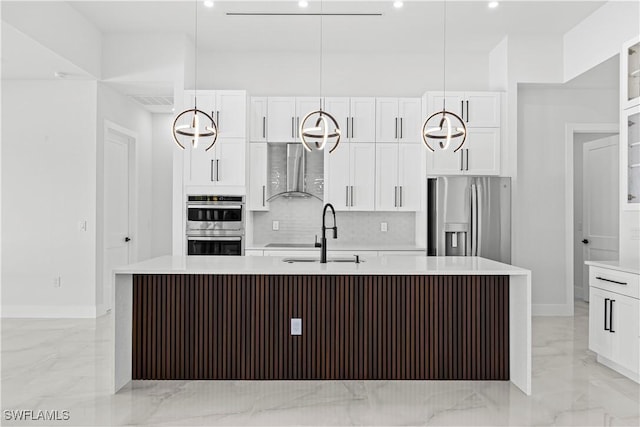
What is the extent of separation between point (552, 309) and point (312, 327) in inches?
156

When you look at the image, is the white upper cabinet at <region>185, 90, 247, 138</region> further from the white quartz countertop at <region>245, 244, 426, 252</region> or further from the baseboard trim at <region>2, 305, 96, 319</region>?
the baseboard trim at <region>2, 305, 96, 319</region>

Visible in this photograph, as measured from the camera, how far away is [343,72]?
663 cm

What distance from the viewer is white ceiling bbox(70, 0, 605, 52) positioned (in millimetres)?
5285

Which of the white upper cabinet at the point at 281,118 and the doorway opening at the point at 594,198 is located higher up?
the white upper cabinet at the point at 281,118

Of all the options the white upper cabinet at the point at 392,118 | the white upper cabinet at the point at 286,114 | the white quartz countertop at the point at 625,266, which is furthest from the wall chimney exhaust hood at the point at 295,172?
the white quartz countertop at the point at 625,266

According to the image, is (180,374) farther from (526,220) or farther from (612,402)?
(526,220)

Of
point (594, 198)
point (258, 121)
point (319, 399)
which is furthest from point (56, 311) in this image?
point (594, 198)

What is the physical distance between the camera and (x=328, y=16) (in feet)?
18.0

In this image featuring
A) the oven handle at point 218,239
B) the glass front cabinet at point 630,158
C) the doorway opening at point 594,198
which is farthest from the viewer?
the doorway opening at point 594,198

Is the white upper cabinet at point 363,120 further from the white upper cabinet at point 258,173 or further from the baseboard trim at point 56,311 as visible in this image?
the baseboard trim at point 56,311

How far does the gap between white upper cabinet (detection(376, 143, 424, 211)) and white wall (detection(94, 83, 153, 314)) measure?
3349 millimetres

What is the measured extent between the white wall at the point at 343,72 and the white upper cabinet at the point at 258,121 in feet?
1.40

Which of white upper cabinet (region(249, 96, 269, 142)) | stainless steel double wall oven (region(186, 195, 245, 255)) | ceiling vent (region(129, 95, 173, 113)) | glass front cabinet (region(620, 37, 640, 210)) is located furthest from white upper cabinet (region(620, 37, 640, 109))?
ceiling vent (region(129, 95, 173, 113))

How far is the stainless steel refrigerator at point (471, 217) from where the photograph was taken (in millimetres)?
5887
